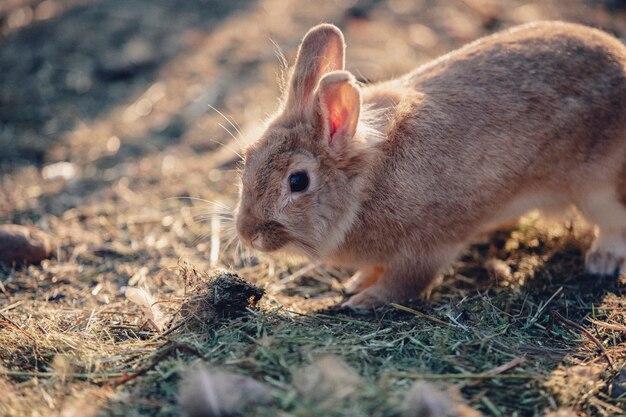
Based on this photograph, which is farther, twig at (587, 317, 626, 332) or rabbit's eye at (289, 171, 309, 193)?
rabbit's eye at (289, 171, 309, 193)

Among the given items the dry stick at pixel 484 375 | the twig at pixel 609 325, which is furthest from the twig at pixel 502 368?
the twig at pixel 609 325

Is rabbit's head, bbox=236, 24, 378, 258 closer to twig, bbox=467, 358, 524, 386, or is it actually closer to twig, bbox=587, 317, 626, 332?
twig, bbox=467, 358, 524, 386

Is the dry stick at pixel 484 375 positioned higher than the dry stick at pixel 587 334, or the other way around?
the dry stick at pixel 484 375

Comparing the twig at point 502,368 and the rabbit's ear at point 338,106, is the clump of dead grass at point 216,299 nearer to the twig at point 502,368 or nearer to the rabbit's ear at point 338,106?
the rabbit's ear at point 338,106

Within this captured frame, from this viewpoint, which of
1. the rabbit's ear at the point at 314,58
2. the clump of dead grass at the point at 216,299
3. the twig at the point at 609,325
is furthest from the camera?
the rabbit's ear at the point at 314,58

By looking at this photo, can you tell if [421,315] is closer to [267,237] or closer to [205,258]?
[267,237]

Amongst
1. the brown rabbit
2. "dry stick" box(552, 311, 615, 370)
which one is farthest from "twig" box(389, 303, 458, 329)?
"dry stick" box(552, 311, 615, 370)
